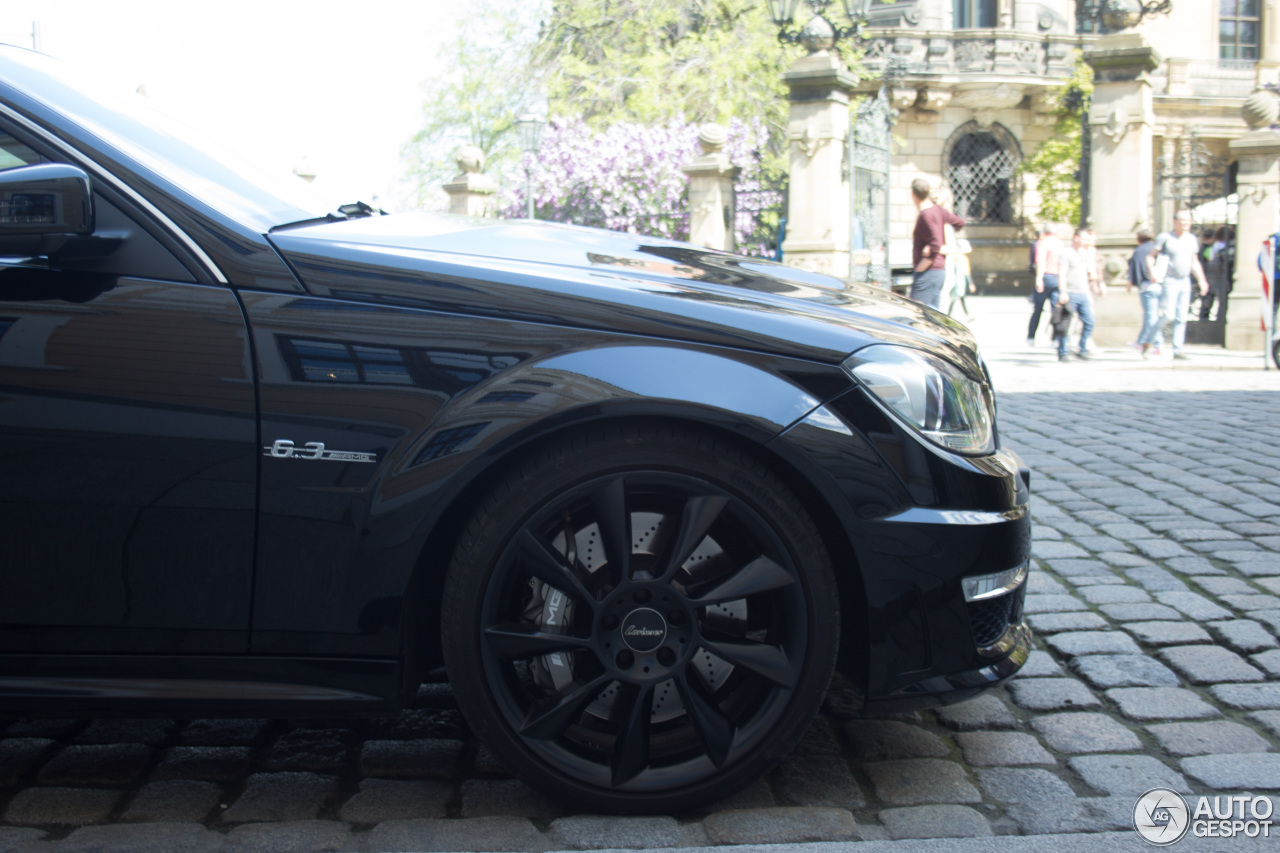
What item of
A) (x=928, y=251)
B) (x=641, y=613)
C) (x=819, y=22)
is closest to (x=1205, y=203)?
(x=819, y=22)

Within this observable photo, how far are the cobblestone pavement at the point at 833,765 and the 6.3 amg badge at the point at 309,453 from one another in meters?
0.80

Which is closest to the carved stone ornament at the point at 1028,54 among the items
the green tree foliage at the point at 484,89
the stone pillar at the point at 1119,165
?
the green tree foliage at the point at 484,89

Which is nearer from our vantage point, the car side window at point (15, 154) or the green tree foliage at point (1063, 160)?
the car side window at point (15, 154)

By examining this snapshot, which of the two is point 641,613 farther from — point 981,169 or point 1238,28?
point 1238,28

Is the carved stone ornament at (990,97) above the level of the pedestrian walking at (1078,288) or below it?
above

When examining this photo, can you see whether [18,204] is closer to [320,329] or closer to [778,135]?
[320,329]

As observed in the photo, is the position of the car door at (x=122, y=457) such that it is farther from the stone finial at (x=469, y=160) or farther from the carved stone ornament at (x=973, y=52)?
the carved stone ornament at (x=973, y=52)

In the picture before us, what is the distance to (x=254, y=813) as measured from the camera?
250cm

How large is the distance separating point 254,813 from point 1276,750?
7.97 ft

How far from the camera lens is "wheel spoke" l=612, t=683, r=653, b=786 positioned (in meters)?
2.38

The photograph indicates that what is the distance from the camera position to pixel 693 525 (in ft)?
7.77

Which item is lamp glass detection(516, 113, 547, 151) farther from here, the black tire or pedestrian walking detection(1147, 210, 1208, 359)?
the black tire

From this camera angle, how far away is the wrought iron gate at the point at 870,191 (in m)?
15.5

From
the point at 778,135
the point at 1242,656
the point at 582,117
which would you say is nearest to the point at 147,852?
the point at 1242,656
